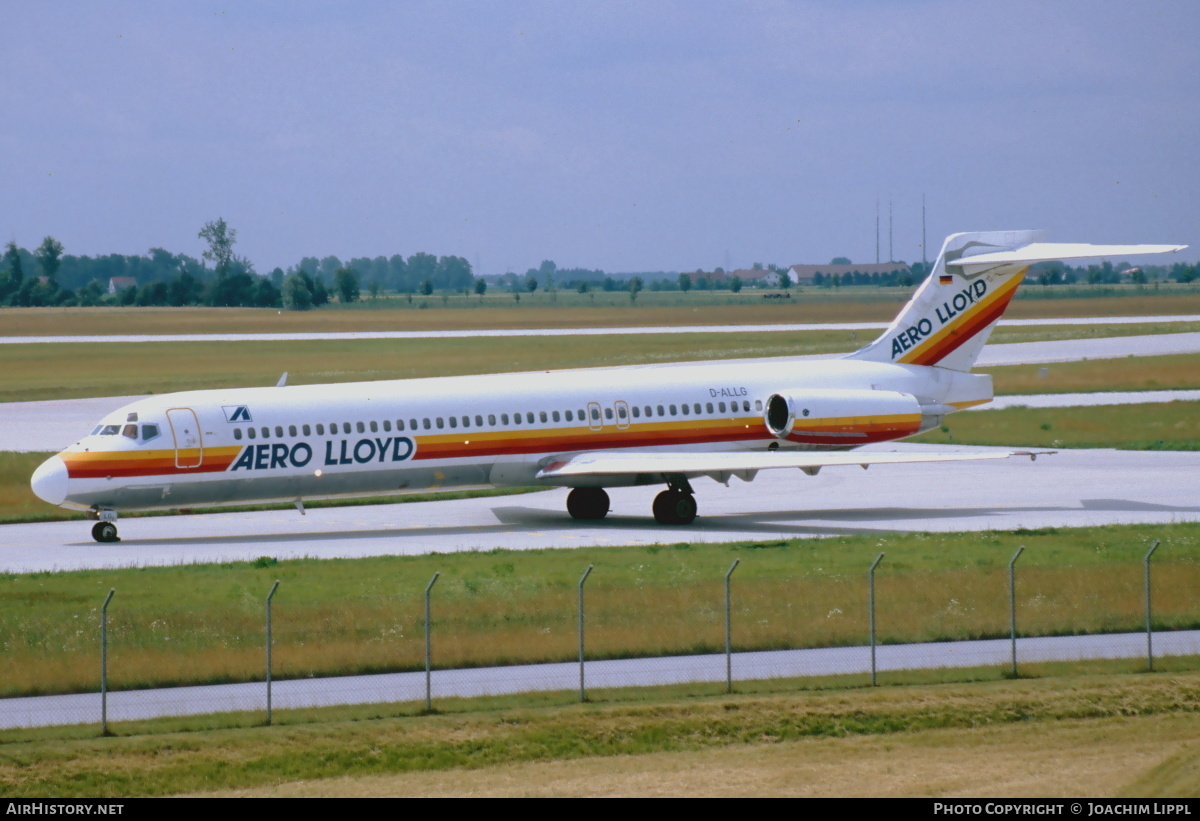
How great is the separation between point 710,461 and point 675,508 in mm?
1514

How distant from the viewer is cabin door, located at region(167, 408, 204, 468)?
33281mm

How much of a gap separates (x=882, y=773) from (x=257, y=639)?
925cm

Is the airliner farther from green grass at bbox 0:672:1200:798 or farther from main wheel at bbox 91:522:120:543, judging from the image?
green grass at bbox 0:672:1200:798

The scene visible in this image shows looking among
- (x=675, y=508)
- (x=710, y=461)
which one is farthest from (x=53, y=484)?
(x=710, y=461)

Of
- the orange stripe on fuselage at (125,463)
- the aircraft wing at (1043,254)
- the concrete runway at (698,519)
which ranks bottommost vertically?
the concrete runway at (698,519)

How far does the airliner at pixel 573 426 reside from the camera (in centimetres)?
3347

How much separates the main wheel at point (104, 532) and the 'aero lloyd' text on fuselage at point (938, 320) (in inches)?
748

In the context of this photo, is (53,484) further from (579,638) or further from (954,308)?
(954,308)

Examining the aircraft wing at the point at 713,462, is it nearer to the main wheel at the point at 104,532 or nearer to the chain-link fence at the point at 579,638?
the chain-link fence at the point at 579,638

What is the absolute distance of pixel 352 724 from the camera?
1977 centimetres

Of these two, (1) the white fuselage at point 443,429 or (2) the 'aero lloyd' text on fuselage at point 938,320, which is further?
(2) the 'aero lloyd' text on fuselage at point 938,320

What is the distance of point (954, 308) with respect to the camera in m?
40.7

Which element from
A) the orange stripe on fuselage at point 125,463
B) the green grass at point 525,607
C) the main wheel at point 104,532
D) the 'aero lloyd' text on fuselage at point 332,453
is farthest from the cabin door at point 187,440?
the green grass at point 525,607
